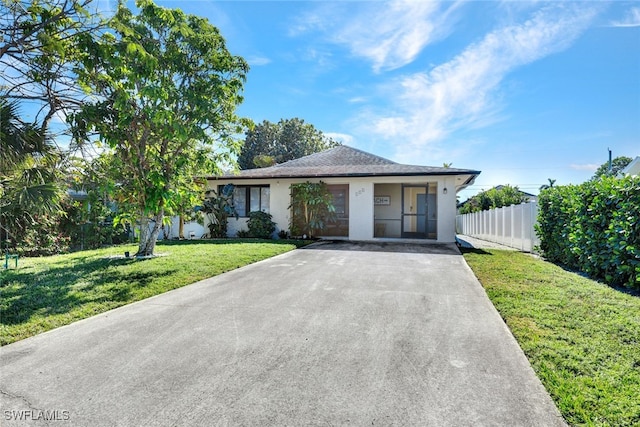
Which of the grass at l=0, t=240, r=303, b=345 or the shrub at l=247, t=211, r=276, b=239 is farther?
the shrub at l=247, t=211, r=276, b=239

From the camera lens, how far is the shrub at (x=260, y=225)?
1457 cm

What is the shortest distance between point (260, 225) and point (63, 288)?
30.4 feet

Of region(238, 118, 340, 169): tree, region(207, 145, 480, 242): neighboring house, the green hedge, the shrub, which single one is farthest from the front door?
region(238, 118, 340, 169): tree

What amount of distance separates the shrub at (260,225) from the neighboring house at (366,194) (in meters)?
0.56

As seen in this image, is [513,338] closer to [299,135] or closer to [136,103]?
[136,103]

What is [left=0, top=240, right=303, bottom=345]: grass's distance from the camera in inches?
164

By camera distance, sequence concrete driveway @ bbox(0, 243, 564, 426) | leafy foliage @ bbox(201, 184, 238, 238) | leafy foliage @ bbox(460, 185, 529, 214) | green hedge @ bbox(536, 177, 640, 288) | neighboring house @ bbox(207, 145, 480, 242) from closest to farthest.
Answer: concrete driveway @ bbox(0, 243, 564, 426)
green hedge @ bbox(536, 177, 640, 288)
neighboring house @ bbox(207, 145, 480, 242)
leafy foliage @ bbox(201, 184, 238, 238)
leafy foliage @ bbox(460, 185, 529, 214)

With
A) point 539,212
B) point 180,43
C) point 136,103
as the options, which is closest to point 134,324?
point 136,103

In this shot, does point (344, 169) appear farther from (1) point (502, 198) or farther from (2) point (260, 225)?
(1) point (502, 198)

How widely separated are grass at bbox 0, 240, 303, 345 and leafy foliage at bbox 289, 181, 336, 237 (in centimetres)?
510

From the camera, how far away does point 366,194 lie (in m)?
14.3

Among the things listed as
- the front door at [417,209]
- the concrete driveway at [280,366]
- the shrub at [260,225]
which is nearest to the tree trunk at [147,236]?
the concrete driveway at [280,366]

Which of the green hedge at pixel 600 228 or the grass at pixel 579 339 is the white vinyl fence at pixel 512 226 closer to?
the green hedge at pixel 600 228

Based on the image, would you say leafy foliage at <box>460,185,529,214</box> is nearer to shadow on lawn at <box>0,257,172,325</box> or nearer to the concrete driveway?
the concrete driveway
